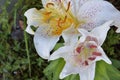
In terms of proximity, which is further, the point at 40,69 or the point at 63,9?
the point at 40,69

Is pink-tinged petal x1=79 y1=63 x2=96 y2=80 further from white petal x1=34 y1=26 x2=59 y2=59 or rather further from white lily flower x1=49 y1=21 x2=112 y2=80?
white petal x1=34 y1=26 x2=59 y2=59

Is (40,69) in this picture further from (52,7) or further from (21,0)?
(52,7)

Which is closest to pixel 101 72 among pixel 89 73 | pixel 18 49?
pixel 89 73

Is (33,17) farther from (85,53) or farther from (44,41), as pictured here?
(85,53)

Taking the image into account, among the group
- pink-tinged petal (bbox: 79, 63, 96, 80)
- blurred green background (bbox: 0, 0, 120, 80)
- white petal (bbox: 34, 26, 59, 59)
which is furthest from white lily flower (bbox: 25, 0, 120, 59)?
blurred green background (bbox: 0, 0, 120, 80)

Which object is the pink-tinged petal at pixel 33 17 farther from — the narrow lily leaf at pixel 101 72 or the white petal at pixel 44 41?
the narrow lily leaf at pixel 101 72

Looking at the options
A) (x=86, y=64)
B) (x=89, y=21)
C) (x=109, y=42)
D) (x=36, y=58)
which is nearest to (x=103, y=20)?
(x=89, y=21)

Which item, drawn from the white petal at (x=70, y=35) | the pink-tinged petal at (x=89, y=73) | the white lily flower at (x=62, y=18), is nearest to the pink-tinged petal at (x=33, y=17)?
the white lily flower at (x=62, y=18)
